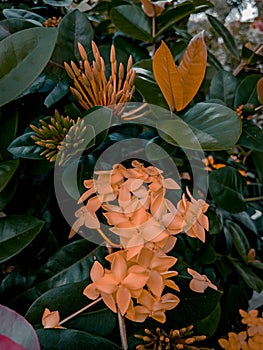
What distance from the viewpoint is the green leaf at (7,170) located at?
19.4 inches

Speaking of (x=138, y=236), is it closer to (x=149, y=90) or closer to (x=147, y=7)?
(x=149, y=90)

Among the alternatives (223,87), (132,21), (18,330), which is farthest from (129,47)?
(18,330)

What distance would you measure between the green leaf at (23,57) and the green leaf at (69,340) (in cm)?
23

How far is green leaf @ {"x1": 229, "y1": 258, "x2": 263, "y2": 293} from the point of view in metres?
0.70

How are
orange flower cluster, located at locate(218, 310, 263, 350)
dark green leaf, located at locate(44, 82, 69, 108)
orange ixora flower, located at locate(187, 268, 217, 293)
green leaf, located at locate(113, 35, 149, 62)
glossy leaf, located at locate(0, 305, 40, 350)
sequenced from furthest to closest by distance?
green leaf, located at locate(113, 35, 149, 62)
orange flower cluster, located at locate(218, 310, 263, 350)
dark green leaf, located at locate(44, 82, 69, 108)
orange ixora flower, located at locate(187, 268, 217, 293)
glossy leaf, located at locate(0, 305, 40, 350)

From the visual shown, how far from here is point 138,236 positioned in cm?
39

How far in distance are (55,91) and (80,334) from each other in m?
0.28

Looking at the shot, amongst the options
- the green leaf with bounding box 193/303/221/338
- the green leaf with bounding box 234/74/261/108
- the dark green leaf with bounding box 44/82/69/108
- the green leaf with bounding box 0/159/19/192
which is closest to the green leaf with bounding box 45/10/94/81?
the dark green leaf with bounding box 44/82/69/108

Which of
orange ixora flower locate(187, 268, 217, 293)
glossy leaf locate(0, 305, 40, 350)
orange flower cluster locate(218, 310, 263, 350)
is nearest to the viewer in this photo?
glossy leaf locate(0, 305, 40, 350)

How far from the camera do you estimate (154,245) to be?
15.8 inches

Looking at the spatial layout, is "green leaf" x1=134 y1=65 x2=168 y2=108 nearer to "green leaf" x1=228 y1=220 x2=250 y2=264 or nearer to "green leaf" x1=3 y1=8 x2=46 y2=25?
"green leaf" x1=3 y1=8 x2=46 y2=25

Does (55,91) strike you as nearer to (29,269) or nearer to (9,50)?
(9,50)

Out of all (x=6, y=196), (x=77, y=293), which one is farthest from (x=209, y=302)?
(x=6, y=196)

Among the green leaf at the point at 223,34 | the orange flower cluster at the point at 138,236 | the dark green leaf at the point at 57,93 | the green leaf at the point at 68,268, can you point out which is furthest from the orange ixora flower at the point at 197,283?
the green leaf at the point at 223,34
